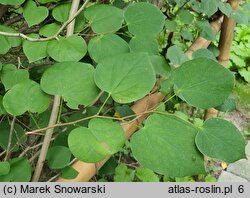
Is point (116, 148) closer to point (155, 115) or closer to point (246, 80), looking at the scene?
point (155, 115)

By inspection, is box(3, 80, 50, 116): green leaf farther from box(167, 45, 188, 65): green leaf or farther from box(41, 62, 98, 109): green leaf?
box(167, 45, 188, 65): green leaf

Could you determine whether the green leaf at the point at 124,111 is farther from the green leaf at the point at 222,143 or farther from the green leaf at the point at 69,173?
the green leaf at the point at 222,143

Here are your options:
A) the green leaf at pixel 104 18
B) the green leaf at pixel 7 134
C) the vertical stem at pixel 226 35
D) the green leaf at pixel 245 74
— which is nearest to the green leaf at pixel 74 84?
the green leaf at pixel 104 18

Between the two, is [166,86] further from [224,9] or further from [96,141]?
[224,9]

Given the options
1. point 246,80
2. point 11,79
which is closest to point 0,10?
point 11,79

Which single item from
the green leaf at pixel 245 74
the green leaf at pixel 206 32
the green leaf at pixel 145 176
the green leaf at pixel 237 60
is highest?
the green leaf at pixel 206 32

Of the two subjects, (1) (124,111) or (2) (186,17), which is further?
(2) (186,17)

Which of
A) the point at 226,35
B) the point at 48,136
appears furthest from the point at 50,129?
the point at 226,35
